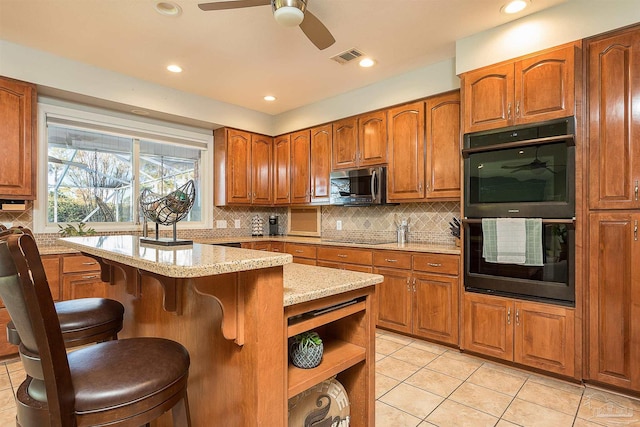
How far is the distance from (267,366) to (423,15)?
262 centimetres

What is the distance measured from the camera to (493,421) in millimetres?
1980

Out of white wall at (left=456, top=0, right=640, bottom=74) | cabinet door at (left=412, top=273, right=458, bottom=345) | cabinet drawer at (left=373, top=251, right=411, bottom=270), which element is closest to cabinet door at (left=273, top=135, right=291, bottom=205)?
cabinet drawer at (left=373, top=251, right=411, bottom=270)

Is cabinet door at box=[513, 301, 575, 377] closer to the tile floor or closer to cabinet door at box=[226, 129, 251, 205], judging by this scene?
the tile floor

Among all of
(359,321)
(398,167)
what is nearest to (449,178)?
(398,167)

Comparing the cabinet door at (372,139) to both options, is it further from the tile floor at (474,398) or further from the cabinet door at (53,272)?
the cabinet door at (53,272)

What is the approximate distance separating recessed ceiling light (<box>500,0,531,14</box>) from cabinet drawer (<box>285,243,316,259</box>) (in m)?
2.88

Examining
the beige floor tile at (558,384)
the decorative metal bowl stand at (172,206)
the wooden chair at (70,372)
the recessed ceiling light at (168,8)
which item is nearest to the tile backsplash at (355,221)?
the beige floor tile at (558,384)

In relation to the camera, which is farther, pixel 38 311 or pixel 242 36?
pixel 242 36

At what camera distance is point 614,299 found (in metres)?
2.24

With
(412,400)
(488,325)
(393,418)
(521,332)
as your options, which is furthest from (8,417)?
(521,332)

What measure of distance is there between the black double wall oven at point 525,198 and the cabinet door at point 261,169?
2907 mm

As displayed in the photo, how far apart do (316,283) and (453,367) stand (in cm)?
195

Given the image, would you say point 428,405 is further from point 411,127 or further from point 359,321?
point 411,127

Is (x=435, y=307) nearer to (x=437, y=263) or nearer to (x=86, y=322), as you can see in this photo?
(x=437, y=263)
